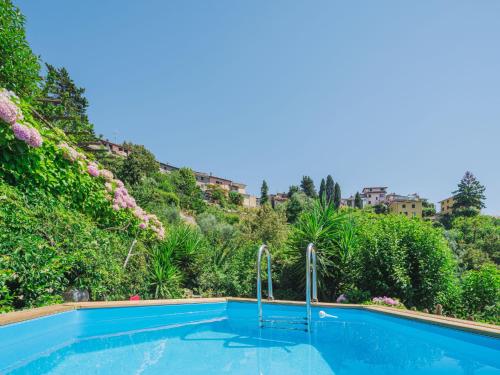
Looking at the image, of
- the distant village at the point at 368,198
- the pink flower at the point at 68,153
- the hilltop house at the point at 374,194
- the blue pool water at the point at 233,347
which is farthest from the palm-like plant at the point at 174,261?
the hilltop house at the point at 374,194

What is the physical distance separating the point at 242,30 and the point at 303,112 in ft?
14.4

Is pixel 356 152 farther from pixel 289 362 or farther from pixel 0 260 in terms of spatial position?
pixel 0 260

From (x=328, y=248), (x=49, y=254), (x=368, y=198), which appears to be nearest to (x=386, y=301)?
(x=328, y=248)

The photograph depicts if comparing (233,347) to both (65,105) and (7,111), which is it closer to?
(7,111)

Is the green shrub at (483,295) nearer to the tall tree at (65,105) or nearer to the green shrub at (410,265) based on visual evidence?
the green shrub at (410,265)

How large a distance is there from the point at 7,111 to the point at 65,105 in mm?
8025

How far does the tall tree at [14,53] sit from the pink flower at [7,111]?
273 cm

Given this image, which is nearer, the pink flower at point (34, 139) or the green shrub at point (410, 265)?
the pink flower at point (34, 139)

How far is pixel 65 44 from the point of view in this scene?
35.6ft

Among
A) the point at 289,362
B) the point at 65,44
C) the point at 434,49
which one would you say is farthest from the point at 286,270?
the point at 65,44

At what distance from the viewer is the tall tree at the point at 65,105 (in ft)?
26.9

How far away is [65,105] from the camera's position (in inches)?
434

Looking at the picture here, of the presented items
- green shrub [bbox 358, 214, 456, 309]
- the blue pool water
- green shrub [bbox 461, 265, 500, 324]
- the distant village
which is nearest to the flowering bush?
green shrub [bbox 358, 214, 456, 309]

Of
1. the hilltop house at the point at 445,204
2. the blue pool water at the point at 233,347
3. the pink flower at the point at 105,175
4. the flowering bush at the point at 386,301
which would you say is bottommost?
the blue pool water at the point at 233,347
